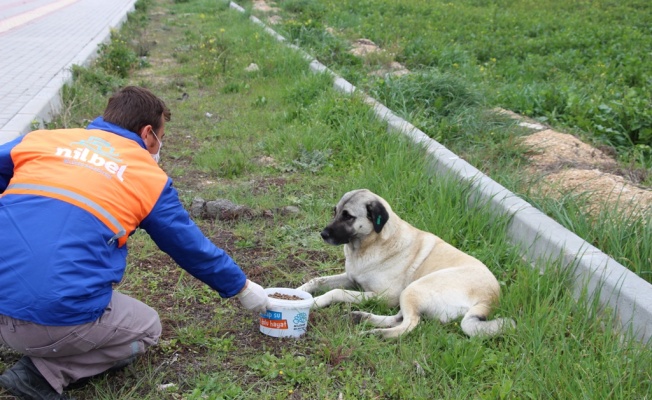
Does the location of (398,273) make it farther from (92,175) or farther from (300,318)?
(92,175)

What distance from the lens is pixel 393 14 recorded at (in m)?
16.5

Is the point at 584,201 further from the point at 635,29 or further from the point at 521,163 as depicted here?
the point at 635,29

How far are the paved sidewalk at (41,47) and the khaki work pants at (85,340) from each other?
12.9ft

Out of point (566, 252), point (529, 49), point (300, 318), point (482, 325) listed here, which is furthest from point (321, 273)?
point (529, 49)

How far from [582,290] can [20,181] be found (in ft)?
10.5

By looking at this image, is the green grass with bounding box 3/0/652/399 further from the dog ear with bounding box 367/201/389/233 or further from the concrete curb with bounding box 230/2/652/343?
the dog ear with bounding box 367/201/389/233

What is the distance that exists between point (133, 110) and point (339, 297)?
1844mm

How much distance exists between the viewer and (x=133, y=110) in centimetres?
316

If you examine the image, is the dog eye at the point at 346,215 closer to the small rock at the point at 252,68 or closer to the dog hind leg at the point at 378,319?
the dog hind leg at the point at 378,319

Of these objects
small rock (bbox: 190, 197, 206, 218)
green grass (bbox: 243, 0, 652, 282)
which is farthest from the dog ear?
small rock (bbox: 190, 197, 206, 218)

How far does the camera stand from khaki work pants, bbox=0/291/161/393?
268cm

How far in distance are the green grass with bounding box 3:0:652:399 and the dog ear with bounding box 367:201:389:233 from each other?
545 mm

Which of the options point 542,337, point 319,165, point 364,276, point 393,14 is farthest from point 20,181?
point 393,14

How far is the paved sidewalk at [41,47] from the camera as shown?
24.5 ft
